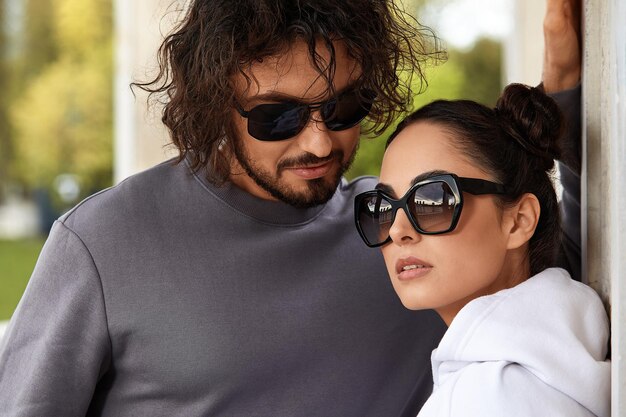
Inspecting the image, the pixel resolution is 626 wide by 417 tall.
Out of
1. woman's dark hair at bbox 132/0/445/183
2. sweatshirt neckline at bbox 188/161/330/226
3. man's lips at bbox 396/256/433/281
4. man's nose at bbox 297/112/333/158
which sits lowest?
man's lips at bbox 396/256/433/281

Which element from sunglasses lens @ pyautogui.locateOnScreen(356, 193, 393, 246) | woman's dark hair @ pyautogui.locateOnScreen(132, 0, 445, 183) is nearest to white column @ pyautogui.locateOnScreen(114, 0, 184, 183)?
woman's dark hair @ pyautogui.locateOnScreen(132, 0, 445, 183)

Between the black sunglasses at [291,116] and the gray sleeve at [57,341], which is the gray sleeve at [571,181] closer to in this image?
the black sunglasses at [291,116]

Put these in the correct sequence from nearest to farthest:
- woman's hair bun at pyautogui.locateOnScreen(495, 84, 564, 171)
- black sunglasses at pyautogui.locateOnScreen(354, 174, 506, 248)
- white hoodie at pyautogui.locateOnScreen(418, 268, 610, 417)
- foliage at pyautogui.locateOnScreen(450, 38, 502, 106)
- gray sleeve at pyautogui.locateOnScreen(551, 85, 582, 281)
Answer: white hoodie at pyautogui.locateOnScreen(418, 268, 610, 417)
black sunglasses at pyautogui.locateOnScreen(354, 174, 506, 248)
woman's hair bun at pyautogui.locateOnScreen(495, 84, 564, 171)
gray sleeve at pyautogui.locateOnScreen(551, 85, 582, 281)
foliage at pyautogui.locateOnScreen(450, 38, 502, 106)

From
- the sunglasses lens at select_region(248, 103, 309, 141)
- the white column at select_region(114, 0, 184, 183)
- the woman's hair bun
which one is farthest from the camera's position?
the white column at select_region(114, 0, 184, 183)

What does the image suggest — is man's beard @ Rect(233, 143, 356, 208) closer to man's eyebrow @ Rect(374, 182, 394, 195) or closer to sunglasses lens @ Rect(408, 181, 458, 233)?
man's eyebrow @ Rect(374, 182, 394, 195)

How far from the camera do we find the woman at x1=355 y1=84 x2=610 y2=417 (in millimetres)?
1470

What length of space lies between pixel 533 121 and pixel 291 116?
601 millimetres

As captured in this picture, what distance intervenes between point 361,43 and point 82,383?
110cm

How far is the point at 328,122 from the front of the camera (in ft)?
7.13

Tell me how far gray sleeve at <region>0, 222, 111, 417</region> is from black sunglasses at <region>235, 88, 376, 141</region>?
0.51m

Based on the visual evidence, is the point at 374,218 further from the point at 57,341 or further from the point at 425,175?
the point at 57,341

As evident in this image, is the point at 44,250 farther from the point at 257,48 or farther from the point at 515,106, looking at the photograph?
the point at 515,106

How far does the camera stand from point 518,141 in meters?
1.79

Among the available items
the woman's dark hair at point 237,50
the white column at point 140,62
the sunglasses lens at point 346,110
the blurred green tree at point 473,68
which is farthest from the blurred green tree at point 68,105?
the sunglasses lens at point 346,110
